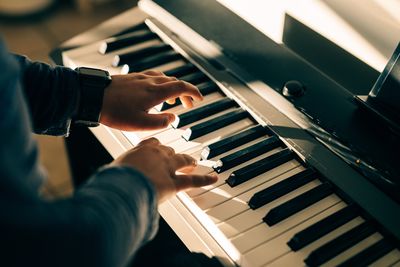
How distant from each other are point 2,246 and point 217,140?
0.52 meters

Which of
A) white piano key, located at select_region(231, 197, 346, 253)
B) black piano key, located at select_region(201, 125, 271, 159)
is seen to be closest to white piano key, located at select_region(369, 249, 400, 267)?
white piano key, located at select_region(231, 197, 346, 253)

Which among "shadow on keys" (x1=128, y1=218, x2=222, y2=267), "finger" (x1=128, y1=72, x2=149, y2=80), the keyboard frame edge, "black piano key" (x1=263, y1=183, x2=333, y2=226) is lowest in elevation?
"shadow on keys" (x1=128, y1=218, x2=222, y2=267)

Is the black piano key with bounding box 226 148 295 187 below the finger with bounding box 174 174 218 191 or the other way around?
the other way around

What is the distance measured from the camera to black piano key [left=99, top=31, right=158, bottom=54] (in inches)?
48.8

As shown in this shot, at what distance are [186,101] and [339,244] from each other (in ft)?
1.46

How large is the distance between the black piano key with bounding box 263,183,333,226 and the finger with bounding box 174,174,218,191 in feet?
0.40

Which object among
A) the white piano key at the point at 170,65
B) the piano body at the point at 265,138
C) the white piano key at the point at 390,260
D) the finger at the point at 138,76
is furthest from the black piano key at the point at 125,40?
the white piano key at the point at 390,260

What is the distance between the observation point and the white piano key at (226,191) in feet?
2.95

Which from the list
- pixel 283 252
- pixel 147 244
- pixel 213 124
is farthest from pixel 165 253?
pixel 283 252

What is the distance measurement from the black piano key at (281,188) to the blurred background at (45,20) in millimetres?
1760

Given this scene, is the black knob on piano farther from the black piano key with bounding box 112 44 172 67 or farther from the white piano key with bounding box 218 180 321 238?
the black piano key with bounding box 112 44 172 67

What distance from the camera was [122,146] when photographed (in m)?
1.04

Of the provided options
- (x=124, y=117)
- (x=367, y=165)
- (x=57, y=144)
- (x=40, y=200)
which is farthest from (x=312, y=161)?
(x=57, y=144)

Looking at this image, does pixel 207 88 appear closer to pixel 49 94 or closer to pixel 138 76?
pixel 138 76
